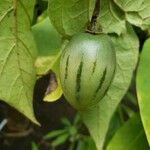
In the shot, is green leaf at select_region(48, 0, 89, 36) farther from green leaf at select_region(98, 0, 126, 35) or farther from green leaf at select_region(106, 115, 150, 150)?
green leaf at select_region(106, 115, 150, 150)

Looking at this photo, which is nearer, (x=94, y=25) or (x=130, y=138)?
(x=94, y=25)

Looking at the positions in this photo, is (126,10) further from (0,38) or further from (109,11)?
(0,38)

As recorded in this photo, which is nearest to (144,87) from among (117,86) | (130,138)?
(117,86)

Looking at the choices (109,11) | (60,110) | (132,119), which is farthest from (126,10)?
(60,110)

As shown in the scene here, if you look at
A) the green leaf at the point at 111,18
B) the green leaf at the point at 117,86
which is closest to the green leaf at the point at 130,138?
Answer: the green leaf at the point at 117,86

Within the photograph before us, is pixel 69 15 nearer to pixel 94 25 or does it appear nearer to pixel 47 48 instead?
pixel 94 25

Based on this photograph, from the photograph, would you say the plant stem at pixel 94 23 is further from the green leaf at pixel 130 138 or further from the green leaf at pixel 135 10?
the green leaf at pixel 130 138

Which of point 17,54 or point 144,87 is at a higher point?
point 17,54

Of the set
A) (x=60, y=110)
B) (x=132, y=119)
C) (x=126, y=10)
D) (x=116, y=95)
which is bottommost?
(x=60, y=110)
